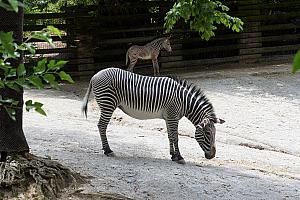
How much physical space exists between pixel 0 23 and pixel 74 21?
31.0 feet

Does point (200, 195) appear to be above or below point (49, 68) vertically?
below

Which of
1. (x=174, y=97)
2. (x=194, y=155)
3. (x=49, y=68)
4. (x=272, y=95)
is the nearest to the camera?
(x=49, y=68)

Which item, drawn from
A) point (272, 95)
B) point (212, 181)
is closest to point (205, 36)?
point (272, 95)

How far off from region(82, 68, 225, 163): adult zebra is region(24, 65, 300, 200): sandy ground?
0.35 metres

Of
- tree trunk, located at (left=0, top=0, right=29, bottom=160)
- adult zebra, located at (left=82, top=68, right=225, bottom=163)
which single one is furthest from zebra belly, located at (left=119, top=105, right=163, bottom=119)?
A: tree trunk, located at (left=0, top=0, right=29, bottom=160)

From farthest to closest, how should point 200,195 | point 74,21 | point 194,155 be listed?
1. point 74,21
2. point 194,155
3. point 200,195

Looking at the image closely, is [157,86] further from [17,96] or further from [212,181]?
[17,96]

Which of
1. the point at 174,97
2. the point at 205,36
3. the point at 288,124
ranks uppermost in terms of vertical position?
the point at 205,36

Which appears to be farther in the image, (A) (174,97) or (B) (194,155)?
(B) (194,155)

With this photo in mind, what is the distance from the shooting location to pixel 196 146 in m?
7.84

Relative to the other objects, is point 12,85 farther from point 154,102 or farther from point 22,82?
point 154,102

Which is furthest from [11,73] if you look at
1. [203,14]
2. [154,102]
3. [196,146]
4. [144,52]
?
[144,52]

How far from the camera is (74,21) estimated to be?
14.0 meters

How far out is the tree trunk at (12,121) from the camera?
4.72 meters
